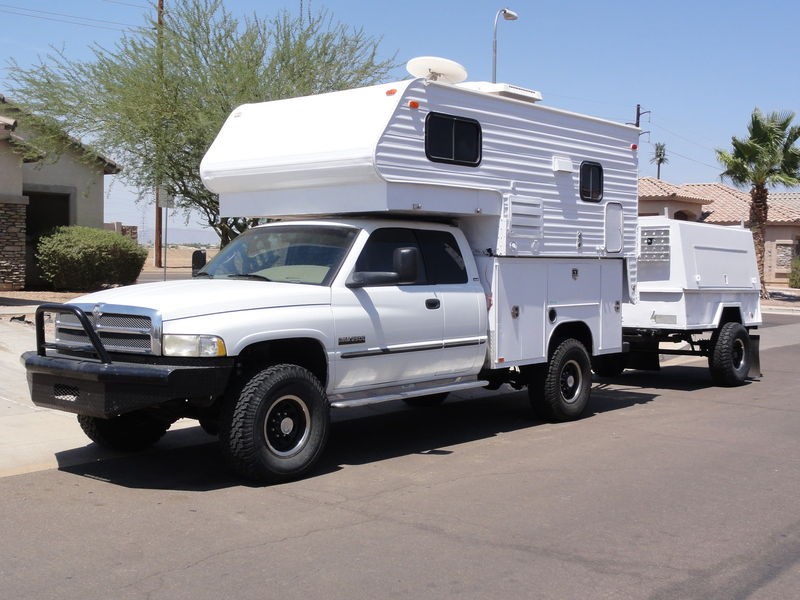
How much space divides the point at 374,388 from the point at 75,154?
19.2m

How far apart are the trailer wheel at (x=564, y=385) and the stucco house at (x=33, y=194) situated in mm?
15485

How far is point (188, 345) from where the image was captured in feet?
21.9

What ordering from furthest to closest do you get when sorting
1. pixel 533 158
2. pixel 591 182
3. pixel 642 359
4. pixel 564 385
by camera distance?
pixel 642 359, pixel 591 182, pixel 564 385, pixel 533 158

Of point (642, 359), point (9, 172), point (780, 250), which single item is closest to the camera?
point (642, 359)

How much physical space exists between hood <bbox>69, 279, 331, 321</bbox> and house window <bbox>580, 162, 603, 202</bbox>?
155 inches

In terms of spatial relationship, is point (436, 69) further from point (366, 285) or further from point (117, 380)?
point (117, 380)

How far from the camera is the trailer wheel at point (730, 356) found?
13.0 meters

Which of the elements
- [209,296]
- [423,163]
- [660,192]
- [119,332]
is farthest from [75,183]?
[660,192]

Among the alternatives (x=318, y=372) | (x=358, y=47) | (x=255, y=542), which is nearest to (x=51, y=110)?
(x=358, y=47)

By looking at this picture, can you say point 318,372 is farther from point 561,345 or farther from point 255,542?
point 561,345

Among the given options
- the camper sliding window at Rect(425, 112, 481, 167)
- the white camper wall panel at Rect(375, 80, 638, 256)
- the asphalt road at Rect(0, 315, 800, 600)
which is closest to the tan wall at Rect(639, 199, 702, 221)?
the white camper wall panel at Rect(375, 80, 638, 256)

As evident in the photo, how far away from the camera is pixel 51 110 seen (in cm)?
2203

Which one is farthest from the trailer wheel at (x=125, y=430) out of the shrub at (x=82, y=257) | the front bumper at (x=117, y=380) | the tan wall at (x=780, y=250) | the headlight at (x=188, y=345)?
the tan wall at (x=780, y=250)

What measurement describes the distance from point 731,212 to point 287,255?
4290 cm
